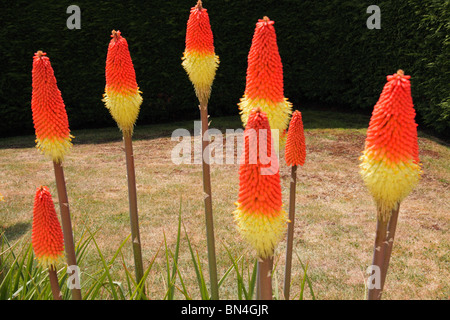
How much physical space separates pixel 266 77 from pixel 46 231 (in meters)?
1.14

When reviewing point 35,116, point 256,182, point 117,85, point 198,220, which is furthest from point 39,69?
point 198,220

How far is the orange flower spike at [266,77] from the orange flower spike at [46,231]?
3.04ft

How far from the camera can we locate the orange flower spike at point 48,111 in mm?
1917

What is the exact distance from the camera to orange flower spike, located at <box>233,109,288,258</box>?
1.44 meters

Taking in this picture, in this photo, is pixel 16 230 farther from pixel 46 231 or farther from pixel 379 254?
pixel 379 254

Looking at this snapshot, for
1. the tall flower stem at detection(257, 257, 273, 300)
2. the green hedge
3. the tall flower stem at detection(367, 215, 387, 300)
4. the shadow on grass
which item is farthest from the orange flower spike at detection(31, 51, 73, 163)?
the green hedge

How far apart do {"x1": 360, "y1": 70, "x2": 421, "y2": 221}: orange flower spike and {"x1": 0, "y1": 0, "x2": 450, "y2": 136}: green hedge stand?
9970 millimetres

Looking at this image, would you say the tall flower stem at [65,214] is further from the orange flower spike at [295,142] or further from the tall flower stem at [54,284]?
the orange flower spike at [295,142]

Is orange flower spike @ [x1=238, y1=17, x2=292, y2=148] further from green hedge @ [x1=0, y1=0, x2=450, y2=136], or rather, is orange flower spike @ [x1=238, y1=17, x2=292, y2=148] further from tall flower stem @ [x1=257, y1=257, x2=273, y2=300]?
green hedge @ [x1=0, y1=0, x2=450, y2=136]

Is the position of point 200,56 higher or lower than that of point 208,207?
higher

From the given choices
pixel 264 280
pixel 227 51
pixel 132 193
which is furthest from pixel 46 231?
pixel 227 51

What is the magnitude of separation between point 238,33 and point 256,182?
12.4 metres

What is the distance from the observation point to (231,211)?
24.1 feet

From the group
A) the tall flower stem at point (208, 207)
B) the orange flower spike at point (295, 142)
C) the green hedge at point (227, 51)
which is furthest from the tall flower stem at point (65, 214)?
the green hedge at point (227, 51)
